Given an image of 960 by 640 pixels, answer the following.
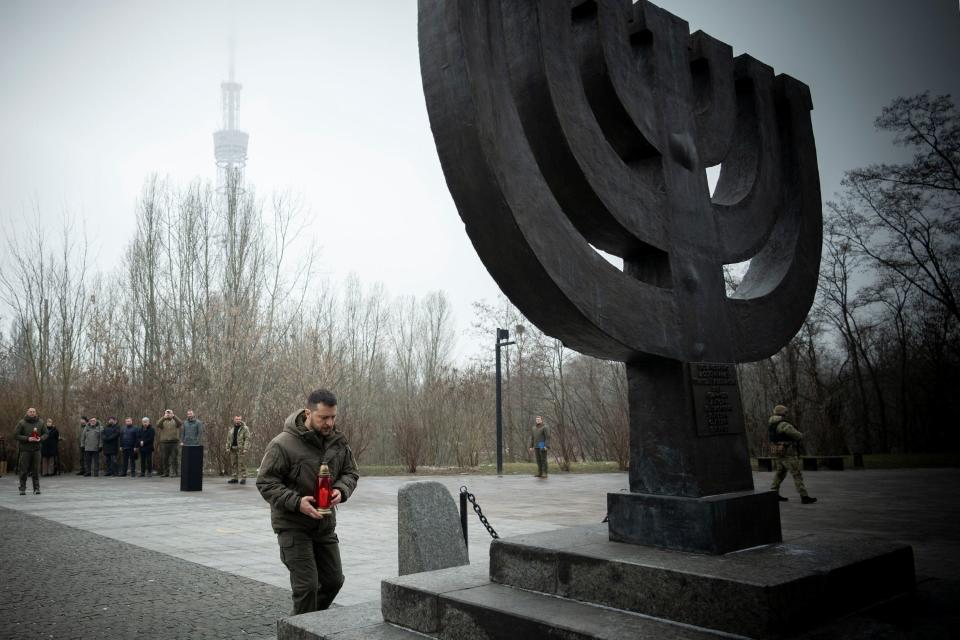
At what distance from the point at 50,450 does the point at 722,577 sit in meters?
23.4

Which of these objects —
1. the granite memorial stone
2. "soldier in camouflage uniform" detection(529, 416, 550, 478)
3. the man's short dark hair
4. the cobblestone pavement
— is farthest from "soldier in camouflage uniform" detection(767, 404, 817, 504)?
the man's short dark hair

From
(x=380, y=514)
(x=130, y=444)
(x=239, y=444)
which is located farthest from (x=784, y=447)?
(x=130, y=444)

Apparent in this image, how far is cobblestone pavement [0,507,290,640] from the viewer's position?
4882mm

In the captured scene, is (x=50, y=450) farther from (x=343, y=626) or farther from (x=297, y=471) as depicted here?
(x=343, y=626)

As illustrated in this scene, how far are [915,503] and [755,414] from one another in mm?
16428

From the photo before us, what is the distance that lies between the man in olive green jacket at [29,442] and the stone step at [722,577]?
13859mm

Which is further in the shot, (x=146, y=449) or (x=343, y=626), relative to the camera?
(x=146, y=449)

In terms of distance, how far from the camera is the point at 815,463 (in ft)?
63.6

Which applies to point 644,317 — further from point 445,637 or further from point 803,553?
point 445,637

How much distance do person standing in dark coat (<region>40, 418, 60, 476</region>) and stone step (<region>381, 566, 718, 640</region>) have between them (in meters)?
20.8

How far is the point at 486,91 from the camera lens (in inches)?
114

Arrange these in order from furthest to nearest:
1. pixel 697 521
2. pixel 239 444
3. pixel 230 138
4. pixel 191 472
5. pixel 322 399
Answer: pixel 230 138
pixel 239 444
pixel 191 472
pixel 322 399
pixel 697 521

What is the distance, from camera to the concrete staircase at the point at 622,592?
2600 mm

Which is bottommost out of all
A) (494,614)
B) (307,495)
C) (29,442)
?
(494,614)
